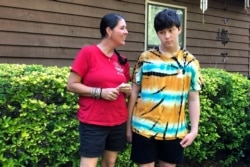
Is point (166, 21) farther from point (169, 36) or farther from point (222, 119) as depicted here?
point (222, 119)

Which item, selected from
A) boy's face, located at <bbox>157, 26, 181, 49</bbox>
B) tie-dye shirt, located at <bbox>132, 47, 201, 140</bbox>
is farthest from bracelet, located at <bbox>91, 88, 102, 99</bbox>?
boy's face, located at <bbox>157, 26, 181, 49</bbox>

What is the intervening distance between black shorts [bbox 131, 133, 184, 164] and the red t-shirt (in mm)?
224

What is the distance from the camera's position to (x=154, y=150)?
2910 mm

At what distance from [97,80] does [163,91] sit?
473 mm

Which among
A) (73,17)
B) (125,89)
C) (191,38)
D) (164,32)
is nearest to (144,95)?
(125,89)

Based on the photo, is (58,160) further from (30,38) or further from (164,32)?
(30,38)

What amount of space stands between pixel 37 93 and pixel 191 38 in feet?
18.8

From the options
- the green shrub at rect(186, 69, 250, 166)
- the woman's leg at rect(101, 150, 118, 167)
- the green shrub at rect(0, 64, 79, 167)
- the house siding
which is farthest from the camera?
the house siding

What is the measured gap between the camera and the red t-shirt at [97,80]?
9.14ft

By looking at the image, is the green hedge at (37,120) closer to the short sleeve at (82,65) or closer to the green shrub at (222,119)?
the short sleeve at (82,65)

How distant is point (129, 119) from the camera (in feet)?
9.80

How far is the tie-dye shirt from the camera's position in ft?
9.28

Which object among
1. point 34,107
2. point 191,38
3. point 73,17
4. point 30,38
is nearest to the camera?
point 34,107

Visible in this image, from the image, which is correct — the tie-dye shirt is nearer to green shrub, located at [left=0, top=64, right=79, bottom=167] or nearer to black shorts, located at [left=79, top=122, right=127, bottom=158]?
black shorts, located at [left=79, top=122, right=127, bottom=158]
